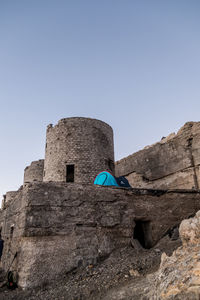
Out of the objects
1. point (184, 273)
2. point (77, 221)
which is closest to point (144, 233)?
point (77, 221)

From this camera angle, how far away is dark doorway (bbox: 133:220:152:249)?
4928 millimetres

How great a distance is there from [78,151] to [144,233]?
6981mm

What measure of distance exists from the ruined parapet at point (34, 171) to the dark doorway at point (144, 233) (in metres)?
13.8

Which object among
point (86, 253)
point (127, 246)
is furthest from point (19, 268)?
point (127, 246)

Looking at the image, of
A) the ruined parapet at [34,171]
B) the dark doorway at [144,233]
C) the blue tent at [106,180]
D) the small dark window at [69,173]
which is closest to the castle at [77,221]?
the dark doorway at [144,233]

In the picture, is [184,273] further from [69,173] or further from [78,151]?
[69,173]

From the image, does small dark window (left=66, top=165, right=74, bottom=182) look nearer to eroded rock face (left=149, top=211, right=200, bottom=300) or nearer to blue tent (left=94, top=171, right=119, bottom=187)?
blue tent (left=94, top=171, right=119, bottom=187)

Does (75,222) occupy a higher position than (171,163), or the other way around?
(171,163)

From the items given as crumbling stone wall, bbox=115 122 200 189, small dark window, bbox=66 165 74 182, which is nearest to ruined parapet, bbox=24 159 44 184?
small dark window, bbox=66 165 74 182

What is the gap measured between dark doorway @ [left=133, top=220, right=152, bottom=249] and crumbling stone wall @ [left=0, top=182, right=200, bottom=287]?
6 centimetres

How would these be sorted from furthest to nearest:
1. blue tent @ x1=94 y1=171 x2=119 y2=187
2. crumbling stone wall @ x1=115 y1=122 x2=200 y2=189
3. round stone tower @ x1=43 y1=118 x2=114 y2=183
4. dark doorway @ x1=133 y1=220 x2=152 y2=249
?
1. round stone tower @ x1=43 y1=118 x2=114 y2=183
2. crumbling stone wall @ x1=115 y1=122 x2=200 y2=189
3. blue tent @ x1=94 y1=171 x2=119 y2=187
4. dark doorway @ x1=133 y1=220 x2=152 y2=249

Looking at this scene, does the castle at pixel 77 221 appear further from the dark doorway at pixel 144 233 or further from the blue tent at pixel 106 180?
the blue tent at pixel 106 180

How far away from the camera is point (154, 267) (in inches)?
142

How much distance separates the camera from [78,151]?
37.9 ft
